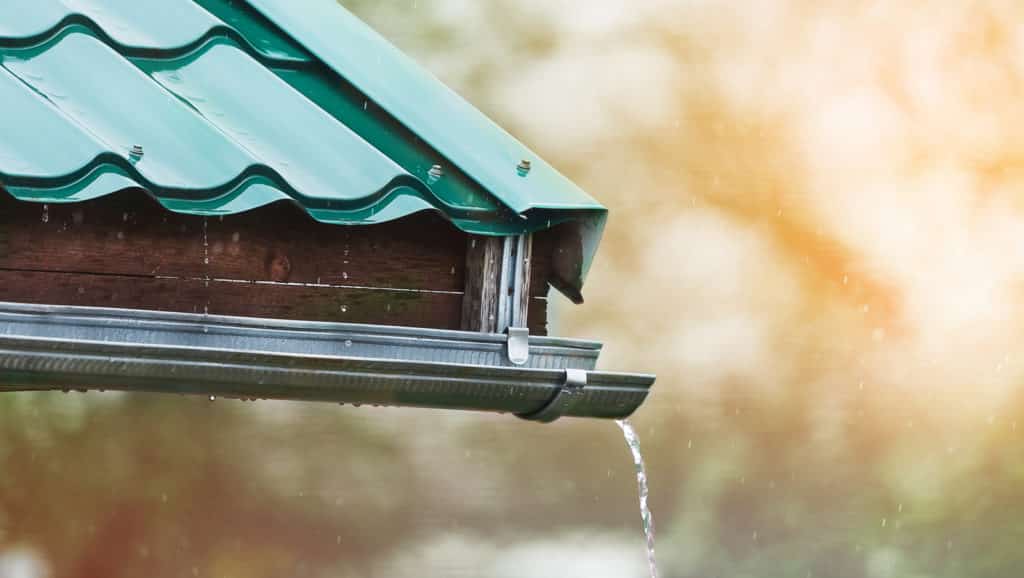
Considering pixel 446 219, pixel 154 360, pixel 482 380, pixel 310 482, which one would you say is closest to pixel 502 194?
pixel 446 219

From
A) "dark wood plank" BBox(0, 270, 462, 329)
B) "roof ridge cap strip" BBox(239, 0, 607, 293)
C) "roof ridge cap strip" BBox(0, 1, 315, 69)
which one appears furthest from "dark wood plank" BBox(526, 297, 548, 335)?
"roof ridge cap strip" BBox(0, 1, 315, 69)

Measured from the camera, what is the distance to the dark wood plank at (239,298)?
2734 millimetres

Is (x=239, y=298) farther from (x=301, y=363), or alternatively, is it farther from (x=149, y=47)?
(x=149, y=47)

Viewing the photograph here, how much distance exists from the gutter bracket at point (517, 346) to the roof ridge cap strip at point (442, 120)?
25 centimetres

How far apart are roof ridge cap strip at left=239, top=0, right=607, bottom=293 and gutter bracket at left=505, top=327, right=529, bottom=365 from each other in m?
0.25

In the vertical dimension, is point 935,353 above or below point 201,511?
above

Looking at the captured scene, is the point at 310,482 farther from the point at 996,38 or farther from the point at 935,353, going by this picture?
the point at 996,38

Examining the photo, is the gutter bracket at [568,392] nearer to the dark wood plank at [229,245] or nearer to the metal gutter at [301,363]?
the metal gutter at [301,363]

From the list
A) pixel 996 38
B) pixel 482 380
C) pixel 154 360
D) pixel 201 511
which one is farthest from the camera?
pixel 996 38

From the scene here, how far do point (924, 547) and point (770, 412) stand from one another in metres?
1.30

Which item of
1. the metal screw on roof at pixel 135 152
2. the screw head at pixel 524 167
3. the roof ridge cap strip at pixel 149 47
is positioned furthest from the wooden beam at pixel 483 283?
the metal screw on roof at pixel 135 152

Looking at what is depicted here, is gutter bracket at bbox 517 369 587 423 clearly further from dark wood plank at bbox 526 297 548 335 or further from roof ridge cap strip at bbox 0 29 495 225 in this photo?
roof ridge cap strip at bbox 0 29 495 225

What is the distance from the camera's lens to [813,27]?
819 centimetres

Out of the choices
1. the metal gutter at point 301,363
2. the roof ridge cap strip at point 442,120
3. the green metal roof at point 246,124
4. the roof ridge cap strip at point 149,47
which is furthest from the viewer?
the roof ridge cap strip at point 442,120
